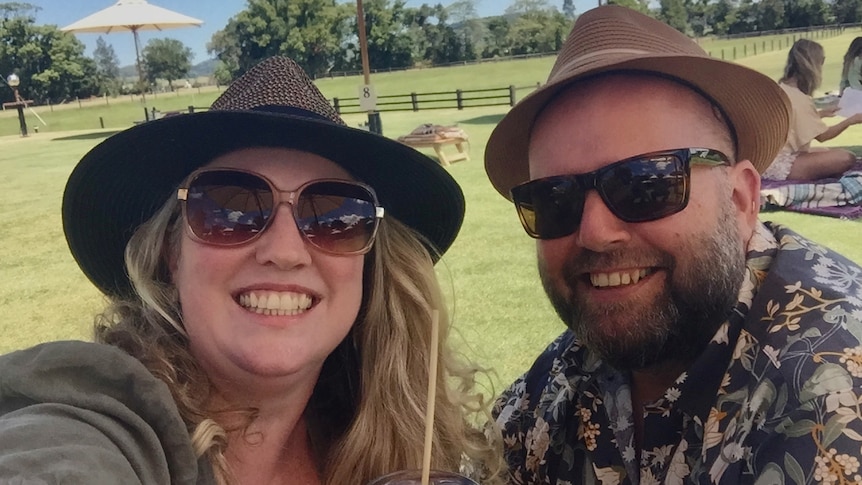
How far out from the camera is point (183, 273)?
146cm

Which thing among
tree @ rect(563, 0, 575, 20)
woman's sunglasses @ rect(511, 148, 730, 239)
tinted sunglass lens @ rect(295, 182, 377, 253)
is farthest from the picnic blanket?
tinted sunglass lens @ rect(295, 182, 377, 253)

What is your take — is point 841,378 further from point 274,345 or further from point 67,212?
point 67,212

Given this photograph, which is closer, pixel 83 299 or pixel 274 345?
pixel 274 345

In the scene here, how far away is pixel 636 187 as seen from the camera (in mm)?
1525

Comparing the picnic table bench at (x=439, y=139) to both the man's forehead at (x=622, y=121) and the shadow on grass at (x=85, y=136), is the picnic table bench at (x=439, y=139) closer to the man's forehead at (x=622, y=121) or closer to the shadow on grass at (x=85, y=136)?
the man's forehead at (x=622, y=121)

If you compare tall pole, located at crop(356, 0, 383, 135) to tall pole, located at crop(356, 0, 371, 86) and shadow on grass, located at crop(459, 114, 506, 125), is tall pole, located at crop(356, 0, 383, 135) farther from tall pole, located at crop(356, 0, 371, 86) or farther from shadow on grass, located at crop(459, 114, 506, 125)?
shadow on grass, located at crop(459, 114, 506, 125)

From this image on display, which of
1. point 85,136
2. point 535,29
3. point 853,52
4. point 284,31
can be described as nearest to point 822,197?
point 853,52

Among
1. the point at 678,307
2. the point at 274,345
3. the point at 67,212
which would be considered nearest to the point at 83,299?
the point at 67,212

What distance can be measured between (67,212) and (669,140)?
51.2 inches

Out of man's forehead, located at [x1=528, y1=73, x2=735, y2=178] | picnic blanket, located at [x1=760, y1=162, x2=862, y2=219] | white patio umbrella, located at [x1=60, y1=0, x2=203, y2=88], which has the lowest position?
picnic blanket, located at [x1=760, y1=162, x2=862, y2=219]

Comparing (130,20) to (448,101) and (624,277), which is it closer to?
(448,101)

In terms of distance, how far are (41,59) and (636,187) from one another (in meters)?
38.5

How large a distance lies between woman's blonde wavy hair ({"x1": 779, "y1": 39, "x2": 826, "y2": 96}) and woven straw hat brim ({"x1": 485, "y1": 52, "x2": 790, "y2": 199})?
5909 mm

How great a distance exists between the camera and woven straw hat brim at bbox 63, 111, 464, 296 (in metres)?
1.42
